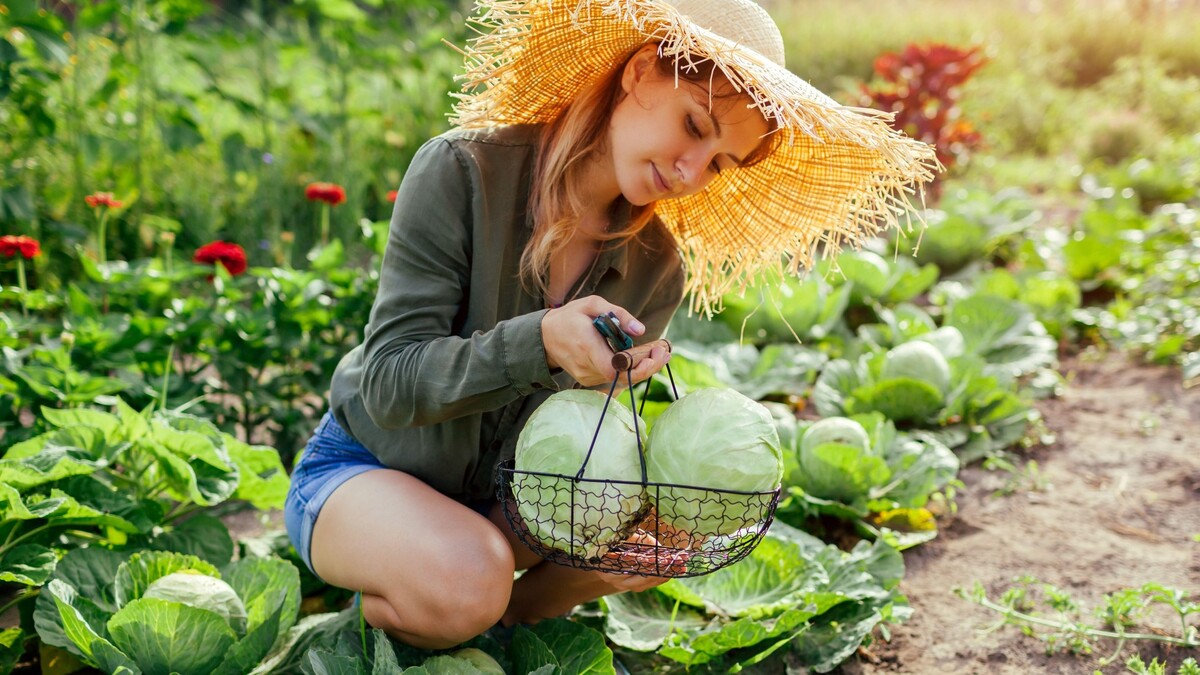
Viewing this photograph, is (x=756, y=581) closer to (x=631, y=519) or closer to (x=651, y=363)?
(x=631, y=519)

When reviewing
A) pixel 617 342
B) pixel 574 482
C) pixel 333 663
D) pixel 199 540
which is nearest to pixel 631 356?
pixel 617 342

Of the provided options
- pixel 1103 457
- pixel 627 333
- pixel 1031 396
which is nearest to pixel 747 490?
pixel 627 333

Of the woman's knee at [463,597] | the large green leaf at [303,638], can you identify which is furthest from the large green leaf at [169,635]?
the woman's knee at [463,597]

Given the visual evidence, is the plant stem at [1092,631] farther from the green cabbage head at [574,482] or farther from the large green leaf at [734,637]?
the green cabbage head at [574,482]

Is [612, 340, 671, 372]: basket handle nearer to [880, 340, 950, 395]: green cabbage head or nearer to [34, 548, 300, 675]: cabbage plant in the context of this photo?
[34, 548, 300, 675]: cabbage plant

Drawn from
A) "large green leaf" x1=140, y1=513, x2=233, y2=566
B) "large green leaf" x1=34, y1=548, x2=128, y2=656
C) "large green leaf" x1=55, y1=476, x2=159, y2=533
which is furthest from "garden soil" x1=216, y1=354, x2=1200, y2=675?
"large green leaf" x1=34, y1=548, x2=128, y2=656

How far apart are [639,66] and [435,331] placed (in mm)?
747

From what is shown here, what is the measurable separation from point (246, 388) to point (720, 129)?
6.47 feet

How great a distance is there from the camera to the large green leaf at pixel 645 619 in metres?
2.48

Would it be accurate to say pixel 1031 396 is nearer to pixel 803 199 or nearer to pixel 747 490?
pixel 803 199

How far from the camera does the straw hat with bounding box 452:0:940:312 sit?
2.00 meters

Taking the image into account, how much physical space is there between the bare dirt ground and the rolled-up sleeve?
134 centimetres

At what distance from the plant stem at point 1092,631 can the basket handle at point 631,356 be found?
1407mm

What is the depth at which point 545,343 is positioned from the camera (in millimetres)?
1909
